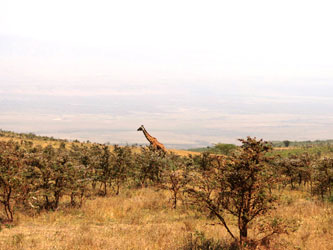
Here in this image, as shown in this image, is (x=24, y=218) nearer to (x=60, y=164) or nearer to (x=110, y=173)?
(x=60, y=164)

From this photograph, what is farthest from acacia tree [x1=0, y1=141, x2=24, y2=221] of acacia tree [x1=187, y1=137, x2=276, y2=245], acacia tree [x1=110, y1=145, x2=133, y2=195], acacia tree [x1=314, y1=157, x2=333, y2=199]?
acacia tree [x1=314, y1=157, x2=333, y2=199]

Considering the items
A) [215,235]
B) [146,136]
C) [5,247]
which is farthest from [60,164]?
[146,136]

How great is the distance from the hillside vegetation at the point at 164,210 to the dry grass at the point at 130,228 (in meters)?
0.04

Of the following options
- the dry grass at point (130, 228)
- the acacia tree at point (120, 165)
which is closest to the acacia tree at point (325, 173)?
the dry grass at point (130, 228)

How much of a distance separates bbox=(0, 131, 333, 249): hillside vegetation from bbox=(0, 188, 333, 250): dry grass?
1.4 inches

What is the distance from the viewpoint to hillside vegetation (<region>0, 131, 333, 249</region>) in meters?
8.13

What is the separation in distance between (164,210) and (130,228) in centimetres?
475

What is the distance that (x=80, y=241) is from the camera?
924 cm

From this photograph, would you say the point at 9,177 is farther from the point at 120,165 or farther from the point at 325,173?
the point at 325,173

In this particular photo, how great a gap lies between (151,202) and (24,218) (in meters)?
7.28

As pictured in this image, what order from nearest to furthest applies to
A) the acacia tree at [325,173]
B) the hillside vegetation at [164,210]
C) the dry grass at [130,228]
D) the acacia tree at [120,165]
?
1. the hillside vegetation at [164,210]
2. the dry grass at [130,228]
3. the acacia tree at [325,173]
4. the acacia tree at [120,165]

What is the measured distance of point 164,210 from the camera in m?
16.1

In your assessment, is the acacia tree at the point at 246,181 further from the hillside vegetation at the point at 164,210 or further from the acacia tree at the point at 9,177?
the acacia tree at the point at 9,177

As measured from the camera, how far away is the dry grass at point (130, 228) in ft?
30.0
